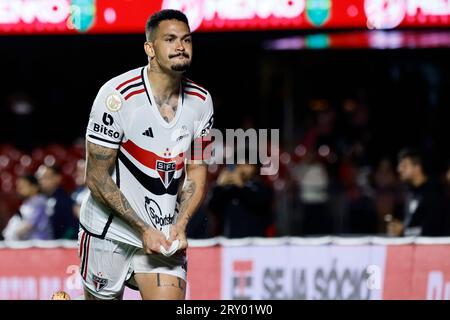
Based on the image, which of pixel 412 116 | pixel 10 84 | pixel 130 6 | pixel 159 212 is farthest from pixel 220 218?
pixel 10 84

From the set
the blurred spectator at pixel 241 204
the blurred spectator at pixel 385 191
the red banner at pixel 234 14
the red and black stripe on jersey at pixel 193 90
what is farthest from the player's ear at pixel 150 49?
the blurred spectator at pixel 385 191

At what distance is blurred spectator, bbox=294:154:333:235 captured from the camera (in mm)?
14273

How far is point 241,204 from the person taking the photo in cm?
1083

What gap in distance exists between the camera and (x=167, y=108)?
6.37 meters

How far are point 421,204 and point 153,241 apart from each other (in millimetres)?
4914

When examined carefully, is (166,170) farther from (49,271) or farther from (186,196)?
(49,271)

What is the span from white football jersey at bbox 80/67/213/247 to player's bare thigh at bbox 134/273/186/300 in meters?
0.21

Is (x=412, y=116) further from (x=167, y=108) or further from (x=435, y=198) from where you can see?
(x=167, y=108)

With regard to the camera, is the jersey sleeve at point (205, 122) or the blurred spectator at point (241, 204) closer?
the jersey sleeve at point (205, 122)

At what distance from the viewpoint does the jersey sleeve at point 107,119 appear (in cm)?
623

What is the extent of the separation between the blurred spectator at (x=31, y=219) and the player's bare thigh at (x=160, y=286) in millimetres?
5052

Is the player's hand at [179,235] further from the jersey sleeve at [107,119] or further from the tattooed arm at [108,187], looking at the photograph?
the jersey sleeve at [107,119]

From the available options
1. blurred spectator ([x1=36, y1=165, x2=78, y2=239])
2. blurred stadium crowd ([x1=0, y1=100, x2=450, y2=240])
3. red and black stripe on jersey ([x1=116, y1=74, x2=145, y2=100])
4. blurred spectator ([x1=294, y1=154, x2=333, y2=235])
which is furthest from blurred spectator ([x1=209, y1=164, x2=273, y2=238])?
red and black stripe on jersey ([x1=116, y1=74, x2=145, y2=100])

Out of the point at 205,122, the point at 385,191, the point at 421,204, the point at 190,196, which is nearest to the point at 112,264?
the point at 190,196
